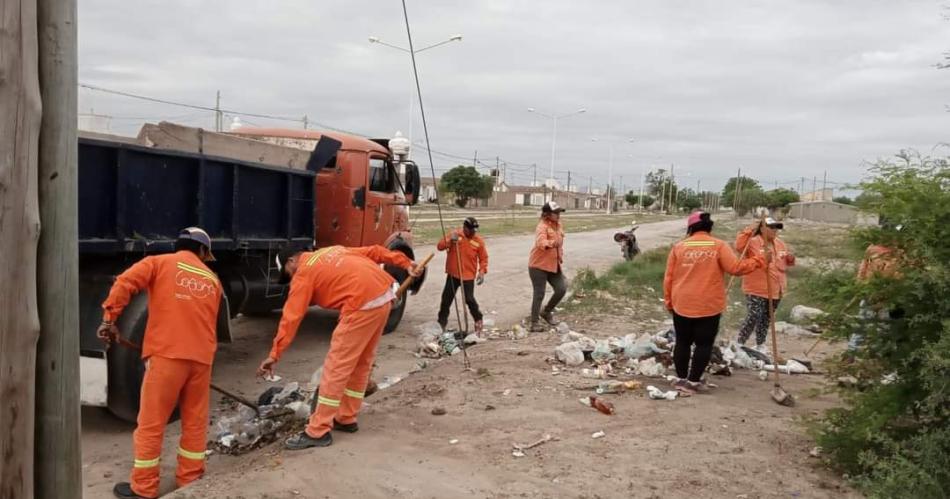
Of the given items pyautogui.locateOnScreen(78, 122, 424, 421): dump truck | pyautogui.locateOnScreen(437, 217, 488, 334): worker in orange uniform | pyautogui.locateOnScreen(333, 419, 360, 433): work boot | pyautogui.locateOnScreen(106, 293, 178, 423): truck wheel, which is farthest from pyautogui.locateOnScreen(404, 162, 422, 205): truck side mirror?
pyautogui.locateOnScreen(333, 419, 360, 433): work boot

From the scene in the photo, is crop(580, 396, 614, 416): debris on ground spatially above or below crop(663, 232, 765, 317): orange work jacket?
below

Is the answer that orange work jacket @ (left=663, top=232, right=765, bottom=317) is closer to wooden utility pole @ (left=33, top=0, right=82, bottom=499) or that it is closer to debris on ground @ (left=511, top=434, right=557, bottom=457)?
debris on ground @ (left=511, top=434, right=557, bottom=457)

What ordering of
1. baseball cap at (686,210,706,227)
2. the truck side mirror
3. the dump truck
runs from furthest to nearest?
the truck side mirror
baseball cap at (686,210,706,227)
the dump truck

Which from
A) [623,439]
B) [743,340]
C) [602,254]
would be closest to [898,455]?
[623,439]

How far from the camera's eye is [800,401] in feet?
20.3

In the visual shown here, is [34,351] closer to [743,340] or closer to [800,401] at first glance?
[800,401]

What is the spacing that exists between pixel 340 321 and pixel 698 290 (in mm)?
2978

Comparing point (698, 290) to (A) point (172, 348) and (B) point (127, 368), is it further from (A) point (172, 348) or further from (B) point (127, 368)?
(B) point (127, 368)

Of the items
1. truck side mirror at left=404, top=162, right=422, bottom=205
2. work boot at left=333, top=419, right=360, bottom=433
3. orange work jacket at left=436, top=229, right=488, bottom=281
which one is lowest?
work boot at left=333, top=419, right=360, bottom=433

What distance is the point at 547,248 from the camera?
9.16 m

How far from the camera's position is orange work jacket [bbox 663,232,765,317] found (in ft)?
20.0

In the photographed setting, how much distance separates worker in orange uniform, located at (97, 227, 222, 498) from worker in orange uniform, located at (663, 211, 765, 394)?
3727mm

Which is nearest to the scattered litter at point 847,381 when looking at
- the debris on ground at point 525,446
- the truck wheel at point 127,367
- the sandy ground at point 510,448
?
the sandy ground at point 510,448

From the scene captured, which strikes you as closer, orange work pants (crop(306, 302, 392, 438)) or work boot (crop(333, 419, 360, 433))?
orange work pants (crop(306, 302, 392, 438))
